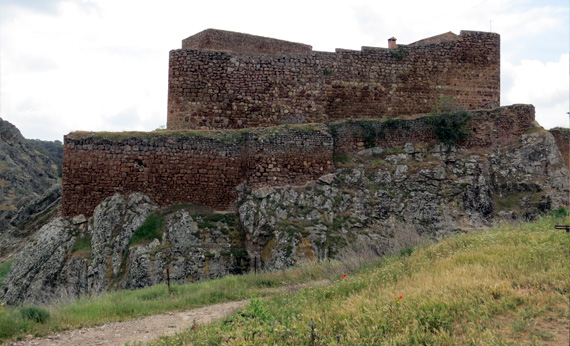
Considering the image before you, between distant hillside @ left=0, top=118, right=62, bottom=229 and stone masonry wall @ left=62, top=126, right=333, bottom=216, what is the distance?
68.9ft

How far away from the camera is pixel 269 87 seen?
18.7m

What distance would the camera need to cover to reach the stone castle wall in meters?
16.2

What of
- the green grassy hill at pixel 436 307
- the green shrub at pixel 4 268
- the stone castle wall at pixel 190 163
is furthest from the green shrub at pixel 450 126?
the green shrub at pixel 4 268

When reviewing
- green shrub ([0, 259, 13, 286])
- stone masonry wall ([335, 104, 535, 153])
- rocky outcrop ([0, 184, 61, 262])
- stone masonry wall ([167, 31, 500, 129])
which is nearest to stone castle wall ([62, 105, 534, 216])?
stone masonry wall ([335, 104, 535, 153])

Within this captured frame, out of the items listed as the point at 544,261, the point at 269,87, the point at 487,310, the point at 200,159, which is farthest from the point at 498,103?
the point at 487,310

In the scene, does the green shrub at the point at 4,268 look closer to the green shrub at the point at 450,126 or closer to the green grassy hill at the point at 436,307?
the green grassy hill at the point at 436,307

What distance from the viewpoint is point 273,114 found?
18688mm

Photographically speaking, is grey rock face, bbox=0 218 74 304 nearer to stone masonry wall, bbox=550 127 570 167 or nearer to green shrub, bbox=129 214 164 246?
green shrub, bbox=129 214 164 246

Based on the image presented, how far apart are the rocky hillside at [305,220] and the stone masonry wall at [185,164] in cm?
45

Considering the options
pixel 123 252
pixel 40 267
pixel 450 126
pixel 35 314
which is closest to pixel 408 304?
pixel 35 314

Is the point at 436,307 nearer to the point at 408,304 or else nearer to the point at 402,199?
the point at 408,304

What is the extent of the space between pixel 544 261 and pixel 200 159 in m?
11.3

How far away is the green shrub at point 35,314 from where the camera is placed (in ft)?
30.1

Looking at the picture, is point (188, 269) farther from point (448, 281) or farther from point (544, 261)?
point (544, 261)
